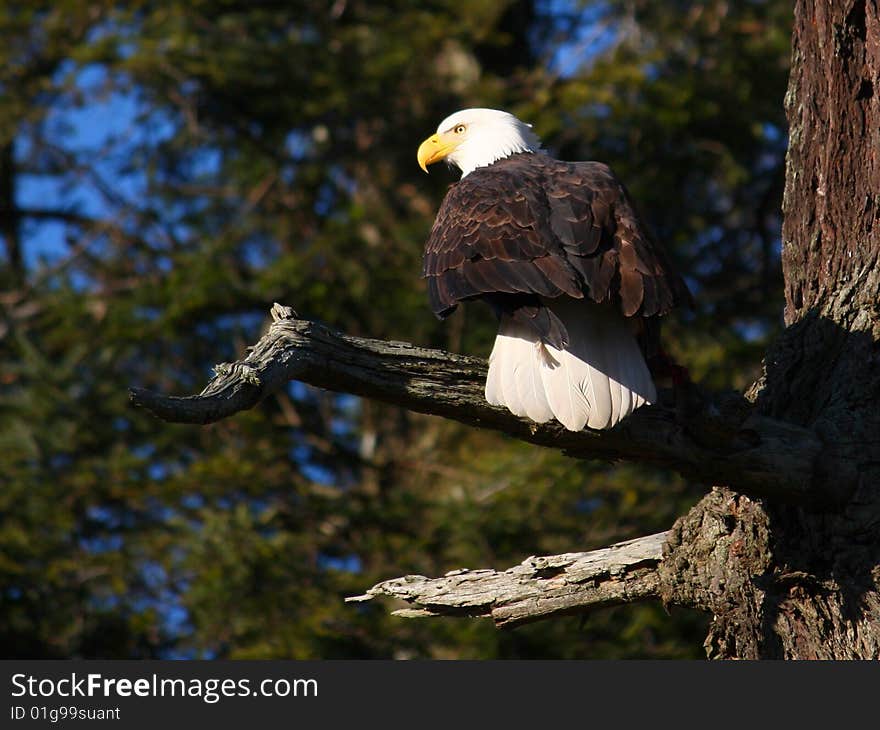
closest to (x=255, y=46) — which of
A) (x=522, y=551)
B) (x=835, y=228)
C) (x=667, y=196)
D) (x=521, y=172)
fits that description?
(x=667, y=196)

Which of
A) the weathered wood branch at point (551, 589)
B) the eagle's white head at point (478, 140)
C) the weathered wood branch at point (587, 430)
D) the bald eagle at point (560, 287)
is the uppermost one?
the eagle's white head at point (478, 140)

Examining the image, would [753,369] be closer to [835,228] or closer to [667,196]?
[667,196]

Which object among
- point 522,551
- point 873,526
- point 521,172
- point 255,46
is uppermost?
point 255,46

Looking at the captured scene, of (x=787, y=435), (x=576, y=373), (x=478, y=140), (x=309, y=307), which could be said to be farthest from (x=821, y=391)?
(x=309, y=307)

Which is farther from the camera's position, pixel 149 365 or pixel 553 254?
pixel 149 365

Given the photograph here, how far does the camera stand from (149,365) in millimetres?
10227

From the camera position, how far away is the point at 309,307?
9.54 metres

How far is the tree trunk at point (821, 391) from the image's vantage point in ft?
14.4

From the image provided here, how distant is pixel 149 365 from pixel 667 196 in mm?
4273

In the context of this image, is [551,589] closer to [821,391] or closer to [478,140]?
[821,391]

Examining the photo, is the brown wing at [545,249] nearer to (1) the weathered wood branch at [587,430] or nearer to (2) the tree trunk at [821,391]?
(1) the weathered wood branch at [587,430]

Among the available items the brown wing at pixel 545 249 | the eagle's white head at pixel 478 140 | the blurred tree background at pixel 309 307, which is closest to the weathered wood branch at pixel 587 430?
the brown wing at pixel 545 249

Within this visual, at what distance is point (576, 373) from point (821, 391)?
1157 millimetres

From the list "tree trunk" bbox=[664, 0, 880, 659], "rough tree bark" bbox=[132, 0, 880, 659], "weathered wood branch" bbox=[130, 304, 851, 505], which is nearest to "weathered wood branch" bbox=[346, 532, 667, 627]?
"rough tree bark" bbox=[132, 0, 880, 659]
